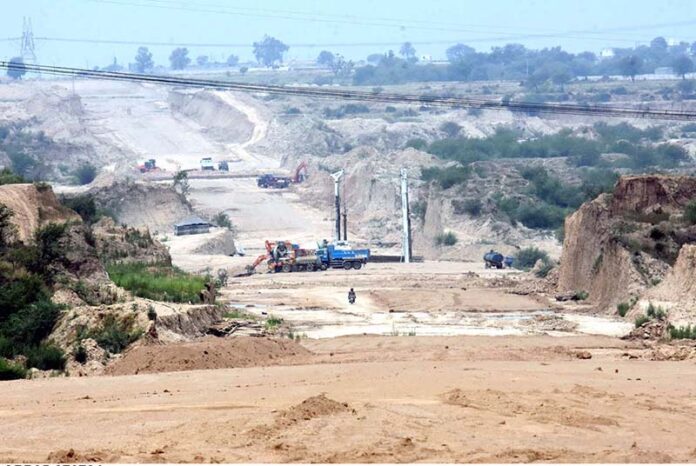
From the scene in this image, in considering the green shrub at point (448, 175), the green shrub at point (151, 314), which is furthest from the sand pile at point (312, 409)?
the green shrub at point (448, 175)

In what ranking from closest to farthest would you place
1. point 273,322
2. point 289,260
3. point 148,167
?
point 273,322
point 289,260
point 148,167

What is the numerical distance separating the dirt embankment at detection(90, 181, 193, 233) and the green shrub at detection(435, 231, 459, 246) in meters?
16.3

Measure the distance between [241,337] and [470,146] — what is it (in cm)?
10497

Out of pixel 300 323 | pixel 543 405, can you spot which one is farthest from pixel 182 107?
pixel 543 405

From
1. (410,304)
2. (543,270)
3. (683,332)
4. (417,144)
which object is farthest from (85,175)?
(683,332)

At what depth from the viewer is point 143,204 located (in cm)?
9106

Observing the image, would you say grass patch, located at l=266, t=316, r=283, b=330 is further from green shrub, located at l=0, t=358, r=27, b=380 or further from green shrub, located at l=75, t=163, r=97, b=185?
green shrub, located at l=75, t=163, r=97, b=185

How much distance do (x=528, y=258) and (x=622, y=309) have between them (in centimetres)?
3100

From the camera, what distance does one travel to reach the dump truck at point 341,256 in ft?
224

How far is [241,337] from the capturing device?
107ft

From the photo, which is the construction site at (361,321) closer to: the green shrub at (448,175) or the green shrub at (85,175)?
the green shrub at (448,175)

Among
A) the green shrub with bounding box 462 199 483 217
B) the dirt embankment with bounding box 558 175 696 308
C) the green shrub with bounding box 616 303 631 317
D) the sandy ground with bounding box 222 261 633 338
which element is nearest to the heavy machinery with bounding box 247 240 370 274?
the sandy ground with bounding box 222 261 633 338

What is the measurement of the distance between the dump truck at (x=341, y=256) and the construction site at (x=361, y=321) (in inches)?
4.8

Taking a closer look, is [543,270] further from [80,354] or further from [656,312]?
[80,354]
